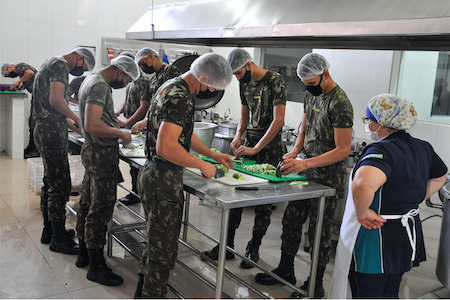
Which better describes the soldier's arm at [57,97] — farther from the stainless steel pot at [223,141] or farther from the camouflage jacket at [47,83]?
the stainless steel pot at [223,141]

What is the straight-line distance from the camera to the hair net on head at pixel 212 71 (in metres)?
2.13

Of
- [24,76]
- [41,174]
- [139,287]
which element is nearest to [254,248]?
[139,287]

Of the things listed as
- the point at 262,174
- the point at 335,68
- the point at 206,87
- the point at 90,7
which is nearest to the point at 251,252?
the point at 262,174

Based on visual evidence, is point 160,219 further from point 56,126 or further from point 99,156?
point 56,126

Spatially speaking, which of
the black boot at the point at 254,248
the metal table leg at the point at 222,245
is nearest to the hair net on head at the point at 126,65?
the metal table leg at the point at 222,245

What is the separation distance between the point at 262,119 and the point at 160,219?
4.28 ft

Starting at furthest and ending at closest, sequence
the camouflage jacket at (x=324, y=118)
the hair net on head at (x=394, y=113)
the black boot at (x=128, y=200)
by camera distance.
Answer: the black boot at (x=128, y=200), the camouflage jacket at (x=324, y=118), the hair net on head at (x=394, y=113)

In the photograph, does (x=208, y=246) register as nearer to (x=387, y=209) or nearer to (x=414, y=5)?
(x=387, y=209)

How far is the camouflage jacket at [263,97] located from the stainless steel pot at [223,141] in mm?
1115

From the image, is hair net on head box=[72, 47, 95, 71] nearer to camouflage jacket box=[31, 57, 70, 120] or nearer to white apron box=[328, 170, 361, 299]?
camouflage jacket box=[31, 57, 70, 120]

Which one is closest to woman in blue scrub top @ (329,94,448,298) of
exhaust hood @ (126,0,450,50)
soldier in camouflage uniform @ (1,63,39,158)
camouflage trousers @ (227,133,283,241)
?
exhaust hood @ (126,0,450,50)

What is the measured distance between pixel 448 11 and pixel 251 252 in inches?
91.3

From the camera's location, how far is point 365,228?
1931 millimetres

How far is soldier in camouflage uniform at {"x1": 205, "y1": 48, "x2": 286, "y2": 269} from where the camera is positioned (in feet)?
9.86
